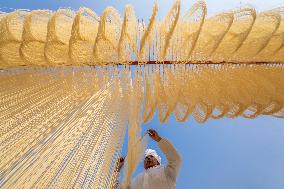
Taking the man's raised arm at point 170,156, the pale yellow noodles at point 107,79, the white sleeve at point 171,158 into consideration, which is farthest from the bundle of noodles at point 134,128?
the white sleeve at point 171,158

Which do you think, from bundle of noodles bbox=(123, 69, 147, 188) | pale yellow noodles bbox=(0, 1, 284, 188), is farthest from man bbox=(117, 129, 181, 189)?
pale yellow noodles bbox=(0, 1, 284, 188)

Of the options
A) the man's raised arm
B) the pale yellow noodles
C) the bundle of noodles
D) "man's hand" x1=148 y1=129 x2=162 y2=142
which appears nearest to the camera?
the pale yellow noodles

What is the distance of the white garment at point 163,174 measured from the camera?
106 inches

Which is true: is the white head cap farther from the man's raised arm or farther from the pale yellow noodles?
the pale yellow noodles

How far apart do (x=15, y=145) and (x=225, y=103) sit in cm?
97

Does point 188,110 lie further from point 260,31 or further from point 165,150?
point 165,150

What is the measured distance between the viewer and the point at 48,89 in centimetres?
176

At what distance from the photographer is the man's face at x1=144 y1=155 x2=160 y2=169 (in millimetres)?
3072

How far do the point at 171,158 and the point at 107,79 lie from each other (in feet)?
3.78

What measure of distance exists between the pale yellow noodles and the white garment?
31.8 inches

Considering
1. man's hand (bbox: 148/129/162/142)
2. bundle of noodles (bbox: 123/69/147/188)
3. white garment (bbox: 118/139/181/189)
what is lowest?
white garment (bbox: 118/139/181/189)

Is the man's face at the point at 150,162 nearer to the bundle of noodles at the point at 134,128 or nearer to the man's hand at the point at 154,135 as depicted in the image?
the man's hand at the point at 154,135

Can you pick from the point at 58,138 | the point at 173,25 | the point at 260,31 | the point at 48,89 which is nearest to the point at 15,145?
the point at 58,138

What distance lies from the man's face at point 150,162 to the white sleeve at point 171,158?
0.27 m
